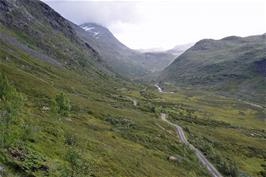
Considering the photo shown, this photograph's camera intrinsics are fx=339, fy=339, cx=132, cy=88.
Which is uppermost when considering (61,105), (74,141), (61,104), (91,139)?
(61,104)

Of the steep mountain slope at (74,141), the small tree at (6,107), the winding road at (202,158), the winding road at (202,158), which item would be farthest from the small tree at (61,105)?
the winding road at (202,158)

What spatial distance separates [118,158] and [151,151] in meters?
27.8

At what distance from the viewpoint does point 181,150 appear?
102 m

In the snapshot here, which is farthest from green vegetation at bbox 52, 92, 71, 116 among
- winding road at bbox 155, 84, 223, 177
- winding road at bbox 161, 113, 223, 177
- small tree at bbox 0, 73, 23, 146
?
winding road at bbox 161, 113, 223, 177

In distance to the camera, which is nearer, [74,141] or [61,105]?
[74,141]

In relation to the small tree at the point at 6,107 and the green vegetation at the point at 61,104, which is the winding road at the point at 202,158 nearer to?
the green vegetation at the point at 61,104

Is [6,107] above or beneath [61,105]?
above

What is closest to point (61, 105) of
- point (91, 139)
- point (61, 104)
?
point (61, 104)

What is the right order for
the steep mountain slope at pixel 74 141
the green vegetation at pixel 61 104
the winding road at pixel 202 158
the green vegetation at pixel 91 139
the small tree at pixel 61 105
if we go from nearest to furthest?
the steep mountain slope at pixel 74 141 → the green vegetation at pixel 91 139 → the green vegetation at pixel 61 104 → the small tree at pixel 61 105 → the winding road at pixel 202 158

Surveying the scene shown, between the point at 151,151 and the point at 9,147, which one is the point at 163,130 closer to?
the point at 151,151

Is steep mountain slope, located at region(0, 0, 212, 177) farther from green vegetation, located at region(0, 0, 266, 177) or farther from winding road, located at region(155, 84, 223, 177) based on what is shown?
winding road, located at region(155, 84, 223, 177)

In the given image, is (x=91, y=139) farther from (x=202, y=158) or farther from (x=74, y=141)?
(x=202, y=158)

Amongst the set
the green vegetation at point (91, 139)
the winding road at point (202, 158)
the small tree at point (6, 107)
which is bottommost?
the winding road at point (202, 158)

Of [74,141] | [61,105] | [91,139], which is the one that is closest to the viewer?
[74,141]
